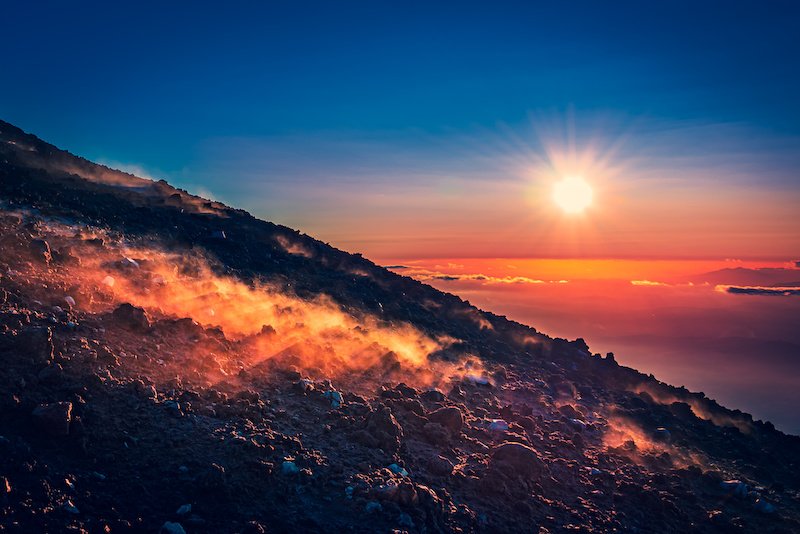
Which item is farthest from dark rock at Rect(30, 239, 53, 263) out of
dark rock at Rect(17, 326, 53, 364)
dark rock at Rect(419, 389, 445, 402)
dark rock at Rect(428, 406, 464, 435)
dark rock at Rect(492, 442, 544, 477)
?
dark rock at Rect(492, 442, 544, 477)

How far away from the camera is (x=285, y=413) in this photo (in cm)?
1209

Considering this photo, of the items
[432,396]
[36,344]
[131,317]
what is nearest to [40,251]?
[131,317]

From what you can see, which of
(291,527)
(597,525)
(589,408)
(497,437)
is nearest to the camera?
(291,527)

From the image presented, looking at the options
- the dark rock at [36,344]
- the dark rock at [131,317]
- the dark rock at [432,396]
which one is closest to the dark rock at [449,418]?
the dark rock at [432,396]

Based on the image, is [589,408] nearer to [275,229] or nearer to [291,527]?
[291,527]

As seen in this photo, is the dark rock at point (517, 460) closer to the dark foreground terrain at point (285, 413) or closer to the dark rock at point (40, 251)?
the dark foreground terrain at point (285, 413)

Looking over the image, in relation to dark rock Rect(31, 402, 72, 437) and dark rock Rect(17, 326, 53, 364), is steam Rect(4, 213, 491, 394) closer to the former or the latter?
dark rock Rect(17, 326, 53, 364)

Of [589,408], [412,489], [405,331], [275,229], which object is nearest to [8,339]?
[412,489]

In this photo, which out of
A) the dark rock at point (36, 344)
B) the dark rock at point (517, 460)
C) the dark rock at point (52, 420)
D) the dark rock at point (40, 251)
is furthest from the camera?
the dark rock at point (40, 251)

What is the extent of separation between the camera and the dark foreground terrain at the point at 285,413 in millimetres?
8883

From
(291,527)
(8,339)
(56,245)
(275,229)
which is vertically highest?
(275,229)

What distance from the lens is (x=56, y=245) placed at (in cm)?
1683

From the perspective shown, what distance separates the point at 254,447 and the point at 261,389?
9.97 ft

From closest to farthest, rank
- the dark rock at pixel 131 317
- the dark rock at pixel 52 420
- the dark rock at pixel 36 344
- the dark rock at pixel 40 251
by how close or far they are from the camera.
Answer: the dark rock at pixel 52 420, the dark rock at pixel 36 344, the dark rock at pixel 131 317, the dark rock at pixel 40 251
